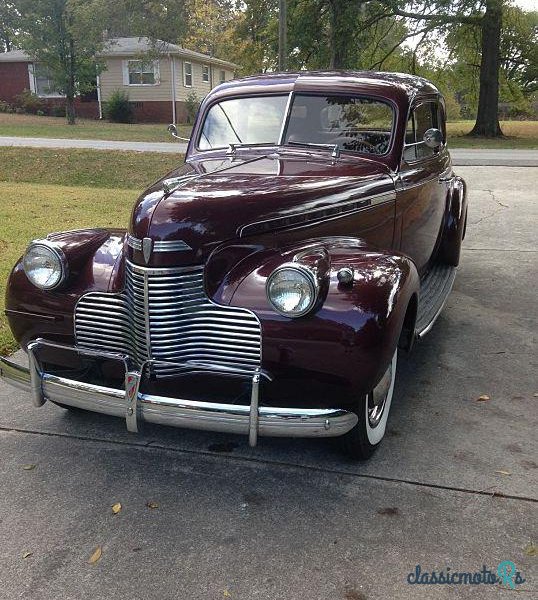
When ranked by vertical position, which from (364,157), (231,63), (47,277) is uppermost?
(231,63)

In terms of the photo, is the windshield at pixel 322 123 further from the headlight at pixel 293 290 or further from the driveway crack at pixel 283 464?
the driveway crack at pixel 283 464

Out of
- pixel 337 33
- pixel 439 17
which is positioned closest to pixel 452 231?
pixel 337 33

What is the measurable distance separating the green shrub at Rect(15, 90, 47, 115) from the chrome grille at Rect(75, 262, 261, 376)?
34279mm

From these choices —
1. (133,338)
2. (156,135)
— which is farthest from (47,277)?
(156,135)

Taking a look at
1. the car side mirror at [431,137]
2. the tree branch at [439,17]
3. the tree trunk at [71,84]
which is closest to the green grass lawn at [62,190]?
the car side mirror at [431,137]

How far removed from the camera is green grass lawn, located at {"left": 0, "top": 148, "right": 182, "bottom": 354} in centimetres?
767

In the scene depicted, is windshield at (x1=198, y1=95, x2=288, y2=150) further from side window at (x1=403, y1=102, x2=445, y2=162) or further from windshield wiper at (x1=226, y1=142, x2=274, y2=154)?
side window at (x1=403, y1=102, x2=445, y2=162)

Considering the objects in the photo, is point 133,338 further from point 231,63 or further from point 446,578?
point 231,63

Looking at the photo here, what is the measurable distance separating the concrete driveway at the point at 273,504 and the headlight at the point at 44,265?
90 cm

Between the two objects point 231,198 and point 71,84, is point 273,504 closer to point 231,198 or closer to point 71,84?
point 231,198

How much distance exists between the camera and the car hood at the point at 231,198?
2795 millimetres

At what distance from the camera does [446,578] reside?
Result: 2309 millimetres

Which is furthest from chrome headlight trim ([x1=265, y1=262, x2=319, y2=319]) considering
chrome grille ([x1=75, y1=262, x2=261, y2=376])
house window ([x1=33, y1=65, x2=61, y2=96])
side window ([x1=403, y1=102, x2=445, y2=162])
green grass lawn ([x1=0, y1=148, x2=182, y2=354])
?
house window ([x1=33, y1=65, x2=61, y2=96])

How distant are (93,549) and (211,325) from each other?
103 cm
